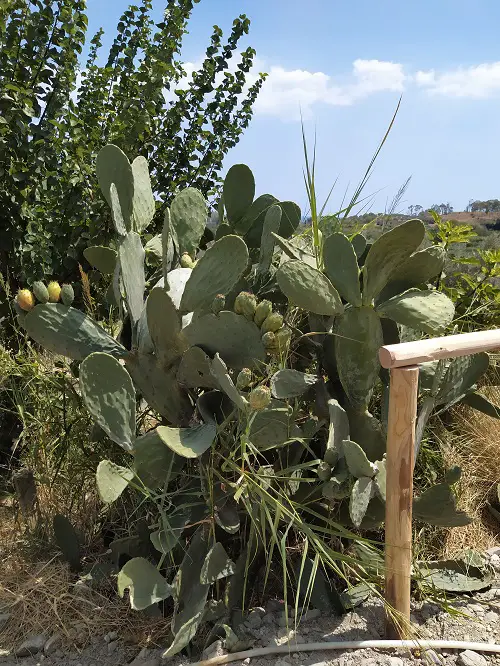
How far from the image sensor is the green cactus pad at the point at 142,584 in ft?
5.30

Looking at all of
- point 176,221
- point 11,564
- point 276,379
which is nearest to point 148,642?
point 11,564

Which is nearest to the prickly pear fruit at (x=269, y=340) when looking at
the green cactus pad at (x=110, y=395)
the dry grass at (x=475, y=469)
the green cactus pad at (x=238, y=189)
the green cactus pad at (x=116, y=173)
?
the green cactus pad at (x=110, y=395)

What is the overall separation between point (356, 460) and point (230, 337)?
1.46 feet

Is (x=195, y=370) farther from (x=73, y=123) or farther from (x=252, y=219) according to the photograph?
(x=73, y=123)

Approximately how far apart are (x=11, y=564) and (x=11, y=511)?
35 centimetres

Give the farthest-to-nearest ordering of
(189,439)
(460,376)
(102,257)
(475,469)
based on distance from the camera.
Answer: (475,469), (102,257), (460,376), (189,439)

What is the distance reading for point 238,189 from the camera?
7.34 feet

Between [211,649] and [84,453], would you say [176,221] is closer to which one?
[84,453]

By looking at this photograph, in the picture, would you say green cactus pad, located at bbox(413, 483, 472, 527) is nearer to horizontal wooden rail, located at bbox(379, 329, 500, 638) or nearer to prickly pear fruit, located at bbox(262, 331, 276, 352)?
horizontal wooden rail, located at bbox(379, 329, 500, 638)

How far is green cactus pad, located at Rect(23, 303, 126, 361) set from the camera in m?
1.82

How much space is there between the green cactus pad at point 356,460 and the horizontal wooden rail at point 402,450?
0.06 m

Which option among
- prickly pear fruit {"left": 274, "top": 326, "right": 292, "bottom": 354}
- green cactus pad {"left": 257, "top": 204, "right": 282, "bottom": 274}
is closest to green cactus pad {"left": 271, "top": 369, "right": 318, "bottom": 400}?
prickly pear fruit {"left": 274, "top": 326, "right": 292, "bottom": 354}

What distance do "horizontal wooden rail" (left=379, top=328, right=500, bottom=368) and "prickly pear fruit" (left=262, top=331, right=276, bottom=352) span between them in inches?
10.7

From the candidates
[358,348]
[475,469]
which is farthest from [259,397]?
[475,469]
